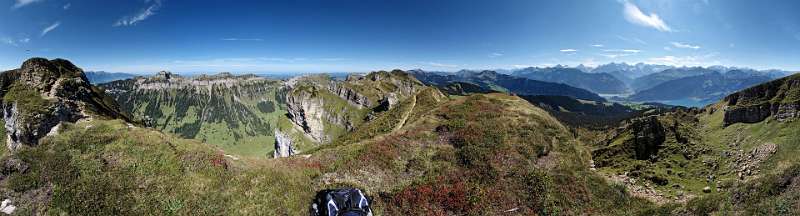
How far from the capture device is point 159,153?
881 inches

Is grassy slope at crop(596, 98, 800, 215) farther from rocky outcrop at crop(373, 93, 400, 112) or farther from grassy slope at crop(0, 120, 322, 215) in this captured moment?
rocky outcrop at crop(373, 93, 400, 112)

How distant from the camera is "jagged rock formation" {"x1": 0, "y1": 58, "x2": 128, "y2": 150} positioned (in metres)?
42.3

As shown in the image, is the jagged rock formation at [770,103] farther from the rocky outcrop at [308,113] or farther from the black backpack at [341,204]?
the rocky outcrop at [308,113]

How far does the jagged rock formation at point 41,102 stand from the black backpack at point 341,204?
1648 inches

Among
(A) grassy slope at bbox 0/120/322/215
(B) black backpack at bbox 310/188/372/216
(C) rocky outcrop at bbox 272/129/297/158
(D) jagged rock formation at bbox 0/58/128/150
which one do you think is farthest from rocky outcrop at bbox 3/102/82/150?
(C) rocky outcrop at bbox 272/129/297/158

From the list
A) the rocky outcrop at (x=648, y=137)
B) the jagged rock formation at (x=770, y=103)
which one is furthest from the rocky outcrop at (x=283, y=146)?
the jagged rock formation at (x=770, y=103)

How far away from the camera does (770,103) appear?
2087 inches

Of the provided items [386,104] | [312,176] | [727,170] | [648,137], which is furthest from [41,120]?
[386,104]

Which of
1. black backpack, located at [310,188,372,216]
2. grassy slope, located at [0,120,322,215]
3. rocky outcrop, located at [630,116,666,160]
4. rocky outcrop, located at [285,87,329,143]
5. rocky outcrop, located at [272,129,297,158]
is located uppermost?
grassy slope, located at [0,120,322,215]

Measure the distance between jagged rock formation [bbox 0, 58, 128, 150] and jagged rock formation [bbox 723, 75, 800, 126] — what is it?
3875 inches

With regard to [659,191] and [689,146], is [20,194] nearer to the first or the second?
[659,191]

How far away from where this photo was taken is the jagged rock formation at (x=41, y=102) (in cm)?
4228

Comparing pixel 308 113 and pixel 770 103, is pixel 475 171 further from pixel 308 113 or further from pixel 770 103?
pixel 308 113

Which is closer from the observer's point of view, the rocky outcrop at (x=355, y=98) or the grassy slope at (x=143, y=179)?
the grassy slope at (x=143, y=179)
